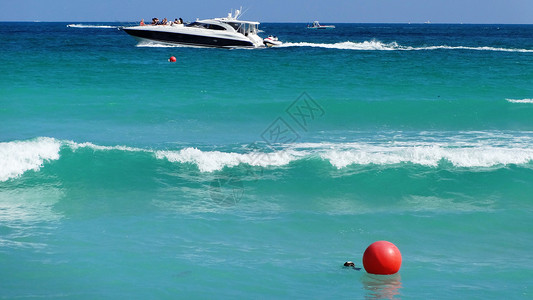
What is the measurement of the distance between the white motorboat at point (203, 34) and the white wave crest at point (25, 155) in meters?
33.2

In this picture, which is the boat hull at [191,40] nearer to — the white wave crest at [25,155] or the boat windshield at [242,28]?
the boat windshield at [242,28]

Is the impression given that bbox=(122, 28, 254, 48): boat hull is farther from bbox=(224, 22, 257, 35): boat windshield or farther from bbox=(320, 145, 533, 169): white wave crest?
bbox=(320, 145, 533, 169): white wave crest

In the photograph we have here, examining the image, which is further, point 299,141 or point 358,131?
point 358,131

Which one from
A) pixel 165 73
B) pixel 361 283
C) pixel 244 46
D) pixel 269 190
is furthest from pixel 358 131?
pixel 244 46

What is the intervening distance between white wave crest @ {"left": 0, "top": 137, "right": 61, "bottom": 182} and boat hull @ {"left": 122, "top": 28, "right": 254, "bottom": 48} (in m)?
33.2

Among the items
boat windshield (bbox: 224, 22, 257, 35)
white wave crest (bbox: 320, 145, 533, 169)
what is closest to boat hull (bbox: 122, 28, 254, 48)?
boat windshield (bbox: 224, 22, 257, 35)

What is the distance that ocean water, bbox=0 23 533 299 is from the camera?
30.3 feet

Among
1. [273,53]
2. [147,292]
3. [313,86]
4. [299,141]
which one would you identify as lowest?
[147,292]

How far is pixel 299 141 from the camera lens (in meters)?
18.0

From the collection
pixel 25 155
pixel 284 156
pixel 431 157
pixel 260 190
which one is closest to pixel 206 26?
pixel 284 156

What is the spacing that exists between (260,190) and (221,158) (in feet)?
6.45

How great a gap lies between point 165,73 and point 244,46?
17762 mm

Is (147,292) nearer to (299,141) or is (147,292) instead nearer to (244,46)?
(299,141)

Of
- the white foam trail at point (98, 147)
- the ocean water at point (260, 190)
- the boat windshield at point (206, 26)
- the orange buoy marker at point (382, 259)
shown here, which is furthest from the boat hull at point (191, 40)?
the orange buoy marker at point (382, 259)
